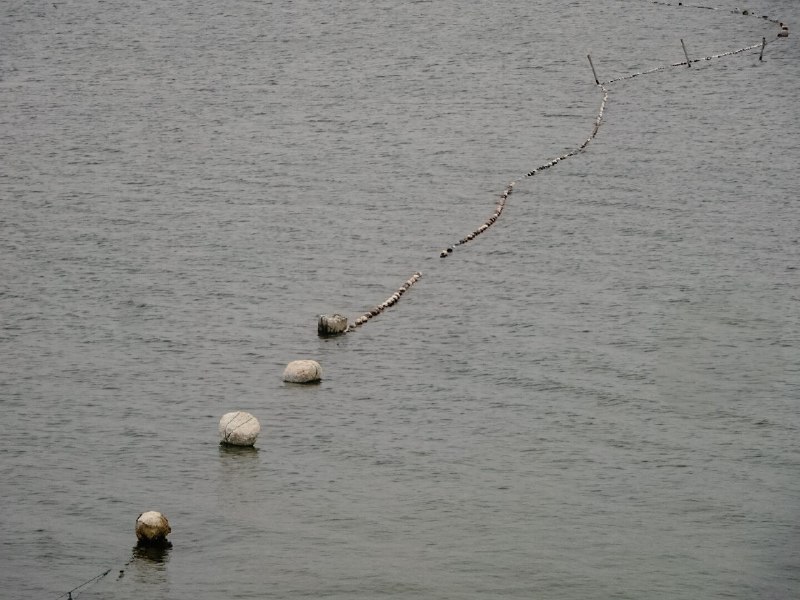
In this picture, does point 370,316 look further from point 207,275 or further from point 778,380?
point 778,380

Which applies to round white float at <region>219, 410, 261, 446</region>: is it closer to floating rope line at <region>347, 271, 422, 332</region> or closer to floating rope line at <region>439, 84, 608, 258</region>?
floating rope line at <region>347, 271, 422, 332</region>

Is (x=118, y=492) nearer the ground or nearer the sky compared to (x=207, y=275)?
nearer the ground

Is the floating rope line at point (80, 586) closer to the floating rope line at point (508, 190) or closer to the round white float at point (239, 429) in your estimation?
the round white float at point (239, 429)

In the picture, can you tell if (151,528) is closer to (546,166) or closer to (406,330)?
(406,330)

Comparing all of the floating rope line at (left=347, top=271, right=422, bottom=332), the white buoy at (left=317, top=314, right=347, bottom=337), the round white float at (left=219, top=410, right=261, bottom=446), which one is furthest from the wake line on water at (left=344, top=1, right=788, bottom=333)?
the round white float at (left=219, top=410, right=261, bottom=446)

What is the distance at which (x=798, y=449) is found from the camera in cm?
2575

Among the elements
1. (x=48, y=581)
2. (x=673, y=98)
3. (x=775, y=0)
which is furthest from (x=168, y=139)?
(x=775, y=0)

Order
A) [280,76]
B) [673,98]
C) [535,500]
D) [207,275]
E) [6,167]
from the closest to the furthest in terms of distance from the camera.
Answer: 1. [535,500]
2. [207,275]
3. [6,167]
4. [673,98]
5. [280,76]

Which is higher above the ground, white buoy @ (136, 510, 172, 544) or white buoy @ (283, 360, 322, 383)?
white buoy @ (283, 360, 322, 383)

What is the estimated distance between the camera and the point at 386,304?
1375 inches

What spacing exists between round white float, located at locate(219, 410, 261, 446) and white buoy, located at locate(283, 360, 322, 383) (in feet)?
11.8

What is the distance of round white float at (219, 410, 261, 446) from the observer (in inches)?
1019

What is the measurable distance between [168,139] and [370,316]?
23.0m

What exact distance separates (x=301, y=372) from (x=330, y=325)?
130 inches
